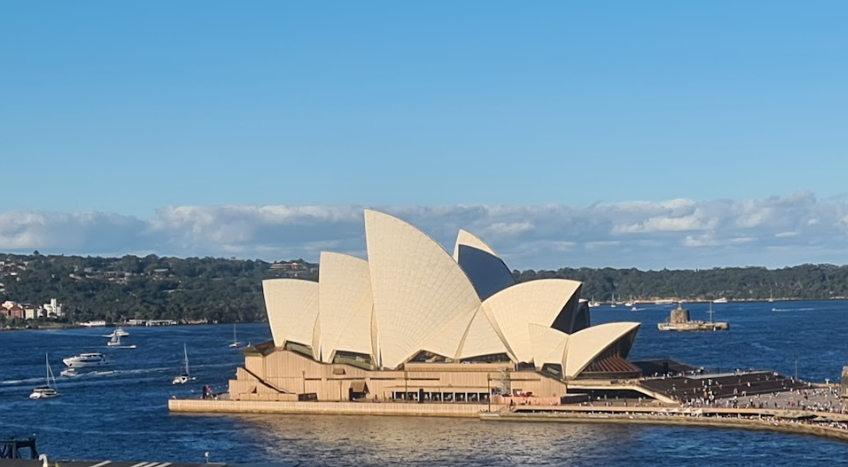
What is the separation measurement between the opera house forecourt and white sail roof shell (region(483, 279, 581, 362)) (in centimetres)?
5

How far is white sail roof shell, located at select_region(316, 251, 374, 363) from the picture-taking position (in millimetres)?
63406

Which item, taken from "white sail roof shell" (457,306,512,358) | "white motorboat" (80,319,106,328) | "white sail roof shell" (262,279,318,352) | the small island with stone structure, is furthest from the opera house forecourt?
"white motorboat" (80,319,106,328)

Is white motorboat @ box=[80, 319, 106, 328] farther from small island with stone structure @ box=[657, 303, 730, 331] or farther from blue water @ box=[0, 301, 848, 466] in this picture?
blue water @ box=[0, 301, 848, 466]

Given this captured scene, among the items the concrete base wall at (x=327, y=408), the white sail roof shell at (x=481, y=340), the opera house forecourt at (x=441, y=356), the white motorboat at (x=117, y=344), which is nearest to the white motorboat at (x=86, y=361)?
the white motorboat at (x=117, y=344)

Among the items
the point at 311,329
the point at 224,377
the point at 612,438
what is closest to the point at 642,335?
the point at 224,377

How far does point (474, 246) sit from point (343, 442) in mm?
20248

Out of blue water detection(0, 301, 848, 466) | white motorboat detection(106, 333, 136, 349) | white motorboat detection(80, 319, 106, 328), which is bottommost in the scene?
blue water detection(0, 301, 848, 466)

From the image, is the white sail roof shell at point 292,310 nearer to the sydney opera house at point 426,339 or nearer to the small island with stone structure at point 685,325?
the sydney opera house at point 426,339

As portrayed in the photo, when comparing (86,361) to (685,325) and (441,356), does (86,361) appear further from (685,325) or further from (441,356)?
(685,325)

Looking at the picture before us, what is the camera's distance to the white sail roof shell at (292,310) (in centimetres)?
6619

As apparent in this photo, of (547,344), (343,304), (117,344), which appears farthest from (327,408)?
(117,344)

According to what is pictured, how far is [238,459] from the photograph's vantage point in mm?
46625

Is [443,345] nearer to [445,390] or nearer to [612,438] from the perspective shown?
[445,390]

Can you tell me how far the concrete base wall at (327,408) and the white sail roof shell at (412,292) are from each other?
3.45m
